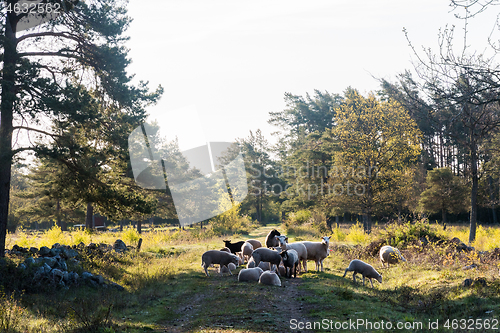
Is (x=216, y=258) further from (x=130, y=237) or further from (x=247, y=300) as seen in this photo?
(x=130, y=237)

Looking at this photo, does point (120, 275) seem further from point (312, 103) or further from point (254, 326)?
point (312, 103)

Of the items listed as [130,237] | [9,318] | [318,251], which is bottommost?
[130,237]

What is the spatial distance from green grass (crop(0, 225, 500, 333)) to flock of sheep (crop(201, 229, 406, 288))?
18.2 inches

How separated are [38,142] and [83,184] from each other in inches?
87.3

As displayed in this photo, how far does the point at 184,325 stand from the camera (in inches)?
272

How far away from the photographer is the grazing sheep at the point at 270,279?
33.9 ft

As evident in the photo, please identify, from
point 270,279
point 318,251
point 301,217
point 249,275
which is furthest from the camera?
point 301,217

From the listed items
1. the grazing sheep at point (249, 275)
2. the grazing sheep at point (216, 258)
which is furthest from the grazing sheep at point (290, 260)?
the grazing sheep at point (216, 258)

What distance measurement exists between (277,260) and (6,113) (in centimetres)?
1124

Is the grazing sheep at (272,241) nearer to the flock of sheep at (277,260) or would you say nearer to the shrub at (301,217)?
the flock of sheep at (277,260)

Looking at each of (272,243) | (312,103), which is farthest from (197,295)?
(312,103)

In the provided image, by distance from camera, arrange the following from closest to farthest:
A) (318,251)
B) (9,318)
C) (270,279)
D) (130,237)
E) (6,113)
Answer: (9,318), (270,279), (6,113), (318,251), (130,237)

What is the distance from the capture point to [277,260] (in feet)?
39.1

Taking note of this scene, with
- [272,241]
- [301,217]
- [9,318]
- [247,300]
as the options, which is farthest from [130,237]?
[301,217]
